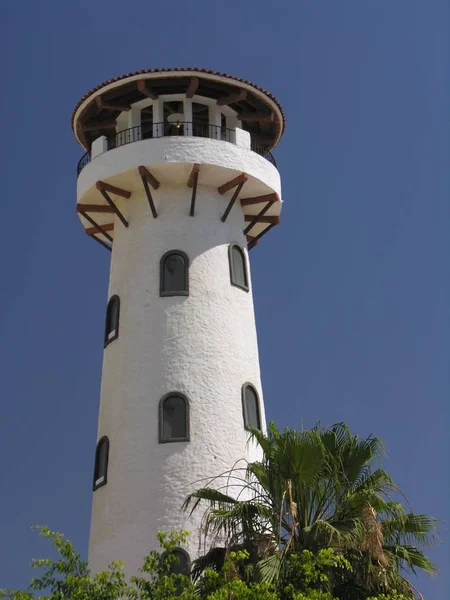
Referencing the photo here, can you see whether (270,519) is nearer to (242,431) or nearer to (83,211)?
(242,431)

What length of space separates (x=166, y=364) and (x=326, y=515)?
8776 mm

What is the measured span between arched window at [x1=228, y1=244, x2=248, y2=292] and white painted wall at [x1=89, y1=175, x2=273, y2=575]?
197mm

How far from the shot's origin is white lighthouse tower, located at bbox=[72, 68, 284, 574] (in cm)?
3003

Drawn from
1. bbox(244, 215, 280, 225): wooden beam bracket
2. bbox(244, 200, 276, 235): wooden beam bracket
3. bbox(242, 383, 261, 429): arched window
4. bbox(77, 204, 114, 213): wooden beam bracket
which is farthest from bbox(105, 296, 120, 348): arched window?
bbox(244, 215, 280, 225): wooden beam bracket

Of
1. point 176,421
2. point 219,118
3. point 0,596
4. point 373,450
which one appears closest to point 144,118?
point 219,118

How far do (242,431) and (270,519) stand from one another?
7.48 m

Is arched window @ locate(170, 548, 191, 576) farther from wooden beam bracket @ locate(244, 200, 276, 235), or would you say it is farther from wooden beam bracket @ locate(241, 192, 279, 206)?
wooden beam bracket @ locate(241, 192, 279, 206)

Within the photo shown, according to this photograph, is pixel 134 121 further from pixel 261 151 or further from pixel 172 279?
pixel 172 279

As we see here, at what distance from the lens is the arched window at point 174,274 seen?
3266cm

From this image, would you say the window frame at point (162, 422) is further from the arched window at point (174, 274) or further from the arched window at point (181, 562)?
the arched window at point (174, 274)

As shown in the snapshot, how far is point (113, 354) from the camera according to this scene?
3275 centimetres

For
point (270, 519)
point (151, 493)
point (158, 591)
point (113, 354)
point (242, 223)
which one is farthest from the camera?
point (242, 223)

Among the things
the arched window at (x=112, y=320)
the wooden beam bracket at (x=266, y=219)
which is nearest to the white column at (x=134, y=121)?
the wooden beam bracket at (x=266, y=219)

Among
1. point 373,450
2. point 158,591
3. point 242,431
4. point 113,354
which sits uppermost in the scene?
point 113,354
